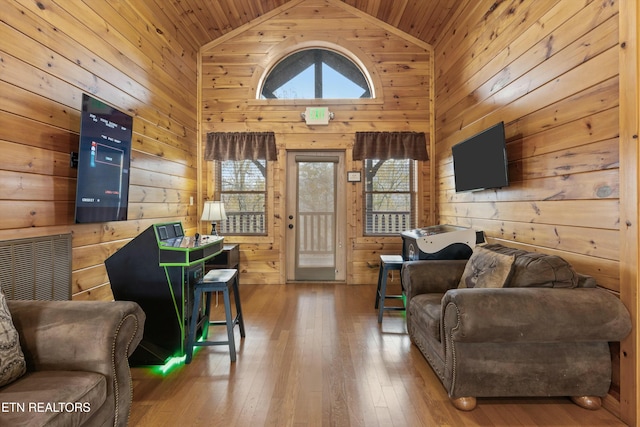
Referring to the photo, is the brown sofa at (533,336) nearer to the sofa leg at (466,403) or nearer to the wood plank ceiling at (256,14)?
the sofa leg at (466,403)

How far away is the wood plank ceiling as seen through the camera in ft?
13.0

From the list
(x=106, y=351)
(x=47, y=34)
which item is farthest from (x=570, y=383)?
(x=47, y=34)

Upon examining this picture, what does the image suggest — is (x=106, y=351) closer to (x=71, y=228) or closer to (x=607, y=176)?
(x=71, y=228)

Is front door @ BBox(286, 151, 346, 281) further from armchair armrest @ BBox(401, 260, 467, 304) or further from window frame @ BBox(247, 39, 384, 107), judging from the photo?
armchair armrest @ BBox(401, 260, 467, 304)

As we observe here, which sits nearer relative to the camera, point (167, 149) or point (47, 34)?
point (47, 34)

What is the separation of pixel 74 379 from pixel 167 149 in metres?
2.99

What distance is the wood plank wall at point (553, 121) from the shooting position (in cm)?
183

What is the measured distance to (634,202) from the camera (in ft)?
5.46

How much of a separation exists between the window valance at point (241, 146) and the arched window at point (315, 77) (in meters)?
0.66

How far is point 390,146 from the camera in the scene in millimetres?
4660

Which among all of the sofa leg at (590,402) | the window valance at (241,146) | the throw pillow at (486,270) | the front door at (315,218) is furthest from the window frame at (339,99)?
the sofa leg at (590,402)

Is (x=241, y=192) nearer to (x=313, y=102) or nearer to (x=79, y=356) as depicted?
(x=313, y=102)

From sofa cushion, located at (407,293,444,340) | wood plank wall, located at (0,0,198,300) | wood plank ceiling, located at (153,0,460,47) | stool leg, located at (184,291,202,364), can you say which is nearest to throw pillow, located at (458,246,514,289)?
sofa cushion, located at (407,293,444,340)

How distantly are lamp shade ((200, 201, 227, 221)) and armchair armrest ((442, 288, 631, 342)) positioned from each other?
3.35 meters
